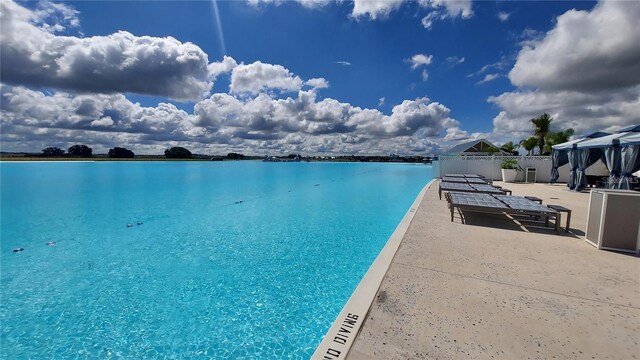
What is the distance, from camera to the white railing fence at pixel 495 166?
14641 millimetres

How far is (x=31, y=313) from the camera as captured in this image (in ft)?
13.2

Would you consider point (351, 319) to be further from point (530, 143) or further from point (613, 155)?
point (530, 143)

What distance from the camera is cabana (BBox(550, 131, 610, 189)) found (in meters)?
11.4

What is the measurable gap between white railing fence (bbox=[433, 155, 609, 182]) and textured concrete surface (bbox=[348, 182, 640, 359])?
13.1 meters

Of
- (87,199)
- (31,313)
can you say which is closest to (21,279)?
(31,313)

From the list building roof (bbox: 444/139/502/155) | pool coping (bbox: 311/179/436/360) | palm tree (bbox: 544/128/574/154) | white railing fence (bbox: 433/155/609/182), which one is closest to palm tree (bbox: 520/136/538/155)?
palm tree (bbox: 544/128/574/154)

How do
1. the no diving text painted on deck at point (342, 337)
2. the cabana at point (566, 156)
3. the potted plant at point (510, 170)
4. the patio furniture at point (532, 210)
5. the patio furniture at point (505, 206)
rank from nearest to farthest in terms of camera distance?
the no diving text painted on deck at point (342, 337) < the patio furniture at point (532, 210) < the patio furniture at point (505, 206) < the cabana at point (566, 156) < the potted plant at point (510, 170)

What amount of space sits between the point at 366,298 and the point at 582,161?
13.5 meters

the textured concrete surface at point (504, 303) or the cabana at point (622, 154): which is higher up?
the cabana at point (622, 154)

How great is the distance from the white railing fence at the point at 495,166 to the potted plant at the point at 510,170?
26 centimetres

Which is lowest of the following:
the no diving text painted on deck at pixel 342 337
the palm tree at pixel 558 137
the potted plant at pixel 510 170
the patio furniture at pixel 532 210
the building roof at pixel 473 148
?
the no diving text painted on deck at pixel 342 337

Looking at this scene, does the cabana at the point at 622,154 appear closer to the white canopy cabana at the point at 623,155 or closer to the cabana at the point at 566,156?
the white canopy cabana at the point at 623,155

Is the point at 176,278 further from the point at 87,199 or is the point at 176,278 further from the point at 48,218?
the point at 87,199

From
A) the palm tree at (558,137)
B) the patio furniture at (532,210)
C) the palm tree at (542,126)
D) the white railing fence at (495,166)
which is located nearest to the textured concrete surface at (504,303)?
the patio furniture at (532,210)
